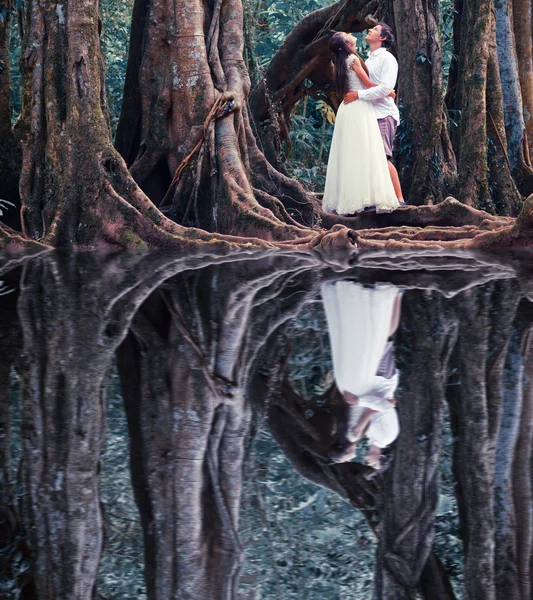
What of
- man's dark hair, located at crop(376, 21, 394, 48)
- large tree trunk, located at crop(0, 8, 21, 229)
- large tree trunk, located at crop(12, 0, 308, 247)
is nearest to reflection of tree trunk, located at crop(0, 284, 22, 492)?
large tree trunk, located at crop(12, 0, 308, 247)

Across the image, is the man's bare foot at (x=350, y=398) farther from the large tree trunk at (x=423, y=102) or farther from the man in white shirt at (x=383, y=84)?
the large tree trunk at (x=423, y=102)

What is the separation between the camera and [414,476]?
5.82 feet

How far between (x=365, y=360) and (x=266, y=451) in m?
0.96

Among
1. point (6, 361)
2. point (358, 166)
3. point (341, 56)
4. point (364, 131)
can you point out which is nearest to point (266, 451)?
point (6, 361)

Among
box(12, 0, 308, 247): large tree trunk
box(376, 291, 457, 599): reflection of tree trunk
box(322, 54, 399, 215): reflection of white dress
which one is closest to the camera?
box(376, 291, 457, 599): reflection of tree trunk

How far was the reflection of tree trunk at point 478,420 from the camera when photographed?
1441mm

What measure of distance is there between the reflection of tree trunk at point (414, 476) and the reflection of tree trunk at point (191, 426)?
0.23 meters

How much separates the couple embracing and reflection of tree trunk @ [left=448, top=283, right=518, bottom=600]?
A: 469cm

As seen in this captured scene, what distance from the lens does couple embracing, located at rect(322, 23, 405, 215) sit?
28.3 feet

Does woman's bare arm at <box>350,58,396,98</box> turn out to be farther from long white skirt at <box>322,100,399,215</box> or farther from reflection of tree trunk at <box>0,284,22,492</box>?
reflection of tree trunk at <box>0,284,22,492</box>

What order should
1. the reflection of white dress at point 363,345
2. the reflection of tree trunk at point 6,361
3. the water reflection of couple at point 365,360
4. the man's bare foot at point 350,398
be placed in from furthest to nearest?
1. the man's bare foot at point 350,398
2. the reflection of white dress at point 363,345
3. the water reflection of couple at point 365,360
4. the reflection of tree trunk at point 6,361

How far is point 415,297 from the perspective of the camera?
4.20 m

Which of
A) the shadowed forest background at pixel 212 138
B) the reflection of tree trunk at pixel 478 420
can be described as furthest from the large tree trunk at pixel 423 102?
the reflection of tree trunk at pixel 478 420

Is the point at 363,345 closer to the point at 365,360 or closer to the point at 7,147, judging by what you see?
the point at 365,360
